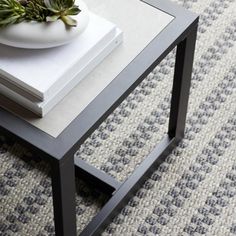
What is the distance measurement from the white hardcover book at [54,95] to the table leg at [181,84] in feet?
0.58

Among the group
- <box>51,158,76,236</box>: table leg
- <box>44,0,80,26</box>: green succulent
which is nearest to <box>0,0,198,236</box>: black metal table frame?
<box>51,158,76,236</box>: table leg

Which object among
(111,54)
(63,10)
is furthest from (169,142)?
(63,10)

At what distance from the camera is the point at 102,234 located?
46.3 inches

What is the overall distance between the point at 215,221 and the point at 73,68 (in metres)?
0.45

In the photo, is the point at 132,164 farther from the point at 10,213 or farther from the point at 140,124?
the point at 10,213

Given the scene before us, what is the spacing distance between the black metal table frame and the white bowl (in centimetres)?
10

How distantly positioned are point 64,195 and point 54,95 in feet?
0.49

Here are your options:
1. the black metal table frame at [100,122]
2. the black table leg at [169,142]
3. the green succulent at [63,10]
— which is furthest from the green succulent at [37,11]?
the black table leg at [169,142]

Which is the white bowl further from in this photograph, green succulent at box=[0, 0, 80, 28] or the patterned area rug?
the patterned area rug

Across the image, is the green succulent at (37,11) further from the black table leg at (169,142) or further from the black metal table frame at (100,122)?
the black table leg at (169,142)

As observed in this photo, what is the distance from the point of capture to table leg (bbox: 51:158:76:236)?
90cm

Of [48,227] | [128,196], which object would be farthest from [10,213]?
[128,196]

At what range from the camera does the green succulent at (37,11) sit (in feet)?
2.97

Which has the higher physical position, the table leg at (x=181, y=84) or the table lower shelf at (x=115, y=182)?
the table leg at (x=181, y=84)
